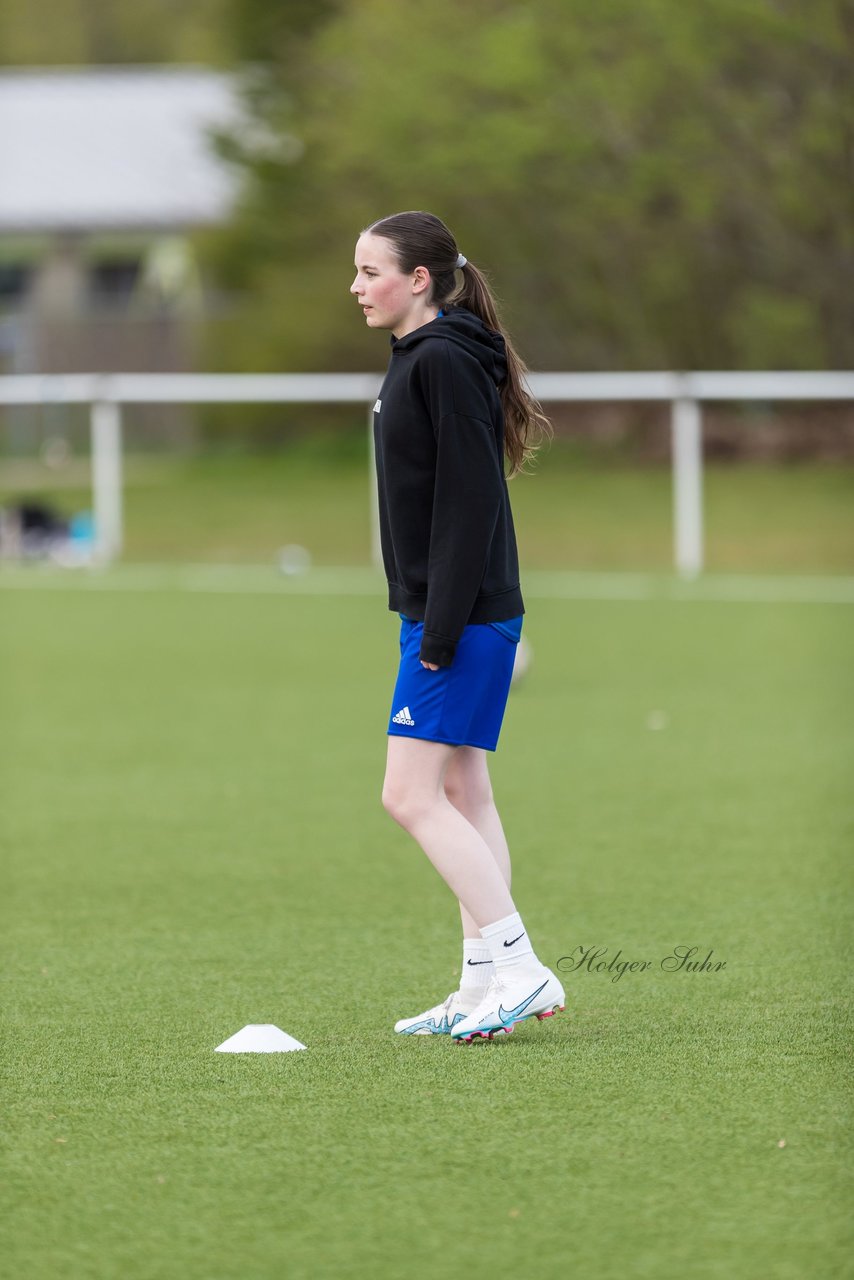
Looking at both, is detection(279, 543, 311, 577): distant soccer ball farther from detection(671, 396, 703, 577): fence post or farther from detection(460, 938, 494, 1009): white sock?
detection(460, 938, 494, 1009): white sock

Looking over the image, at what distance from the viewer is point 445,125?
85.0 ft

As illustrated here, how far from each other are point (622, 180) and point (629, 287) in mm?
2339

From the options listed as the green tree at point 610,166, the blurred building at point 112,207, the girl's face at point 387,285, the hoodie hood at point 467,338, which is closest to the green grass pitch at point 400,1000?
the hoodie hood at point 467,338

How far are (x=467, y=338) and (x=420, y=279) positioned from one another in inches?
7.5

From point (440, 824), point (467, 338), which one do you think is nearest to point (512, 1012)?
point (440, 824)

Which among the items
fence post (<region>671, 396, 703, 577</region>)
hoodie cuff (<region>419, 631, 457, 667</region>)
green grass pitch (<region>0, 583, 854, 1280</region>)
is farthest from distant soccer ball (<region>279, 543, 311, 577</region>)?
hoodie cuff (<region>419, 631, 457, 667</region>)

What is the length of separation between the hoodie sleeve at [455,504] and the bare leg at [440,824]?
10.5 inches

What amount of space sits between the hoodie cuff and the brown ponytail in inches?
22.3

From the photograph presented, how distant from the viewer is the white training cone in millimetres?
4652

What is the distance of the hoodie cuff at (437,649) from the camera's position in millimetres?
4395

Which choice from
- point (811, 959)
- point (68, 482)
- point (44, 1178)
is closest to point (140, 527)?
point (68, 482)

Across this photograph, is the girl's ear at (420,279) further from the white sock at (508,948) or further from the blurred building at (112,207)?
the blurred building at (112,207)

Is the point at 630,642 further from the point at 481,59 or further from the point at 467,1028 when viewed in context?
the point at 481,59

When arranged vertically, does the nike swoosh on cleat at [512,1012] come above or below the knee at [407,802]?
below
